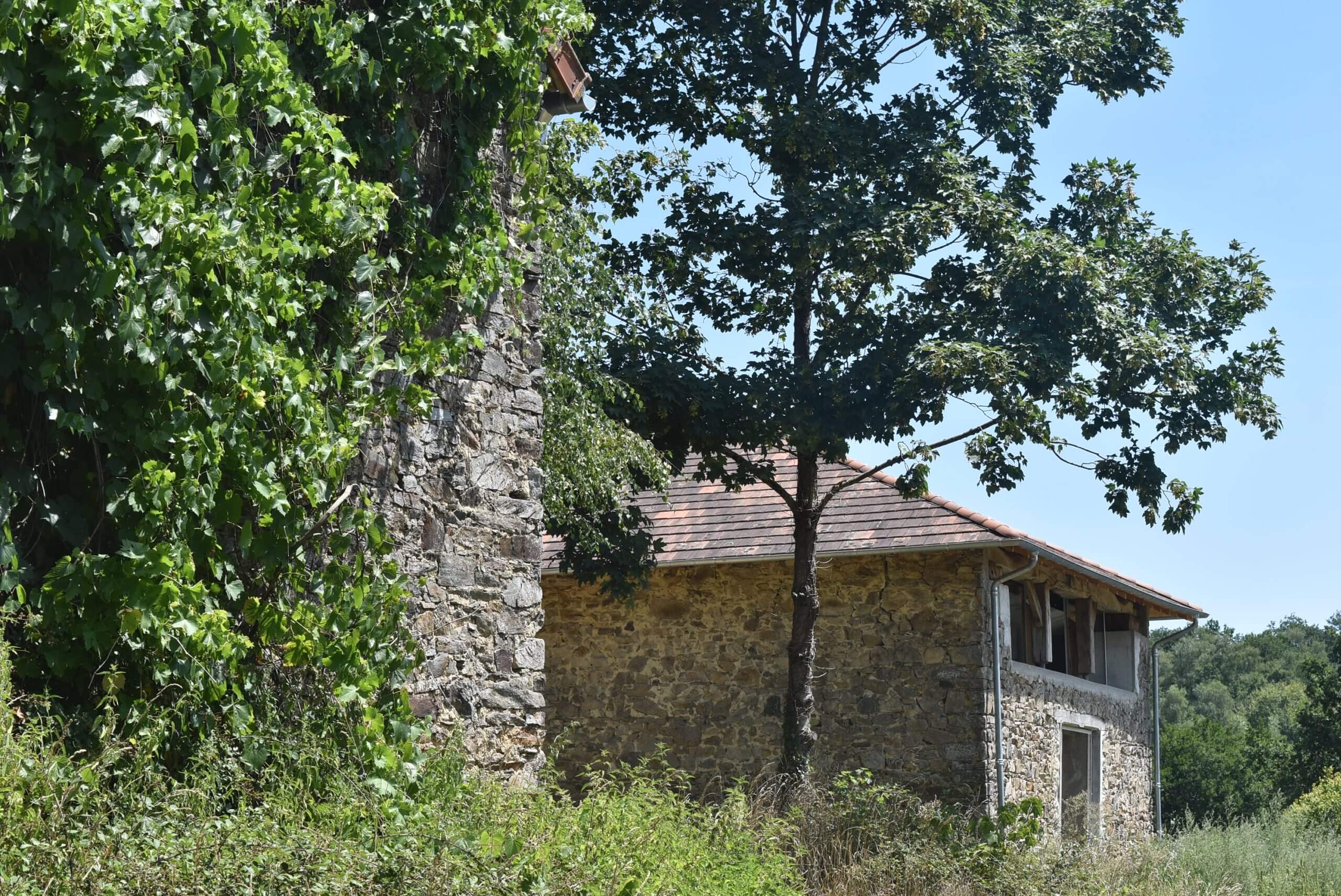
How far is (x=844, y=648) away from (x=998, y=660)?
169cm

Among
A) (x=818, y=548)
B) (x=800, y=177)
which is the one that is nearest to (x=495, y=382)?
(x=800, y=177)

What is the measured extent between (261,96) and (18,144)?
49.2 inches

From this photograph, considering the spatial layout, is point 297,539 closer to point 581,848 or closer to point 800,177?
point 581,848

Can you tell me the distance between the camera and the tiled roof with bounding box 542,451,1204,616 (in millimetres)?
14289

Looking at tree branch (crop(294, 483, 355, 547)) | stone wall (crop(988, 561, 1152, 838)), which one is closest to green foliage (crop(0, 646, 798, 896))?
tree branch (crop(294, 483, 355, 547))

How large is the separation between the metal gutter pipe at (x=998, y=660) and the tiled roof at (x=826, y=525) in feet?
1.15

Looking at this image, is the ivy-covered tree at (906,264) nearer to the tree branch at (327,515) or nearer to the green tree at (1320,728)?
the tree branch at (327,515)

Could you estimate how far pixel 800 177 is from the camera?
12750 millimetres

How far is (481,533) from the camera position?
289 inches

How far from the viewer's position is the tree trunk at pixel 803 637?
12867 mm

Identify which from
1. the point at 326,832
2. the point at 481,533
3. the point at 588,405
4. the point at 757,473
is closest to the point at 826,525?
the point at 757,473

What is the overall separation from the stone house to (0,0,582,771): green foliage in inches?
321

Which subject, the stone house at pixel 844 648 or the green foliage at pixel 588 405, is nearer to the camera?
the green foliage at pixel 588 405

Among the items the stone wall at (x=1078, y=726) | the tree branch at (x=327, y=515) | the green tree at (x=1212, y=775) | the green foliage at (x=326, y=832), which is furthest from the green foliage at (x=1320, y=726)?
the tree branch at (x=327, y=515)
